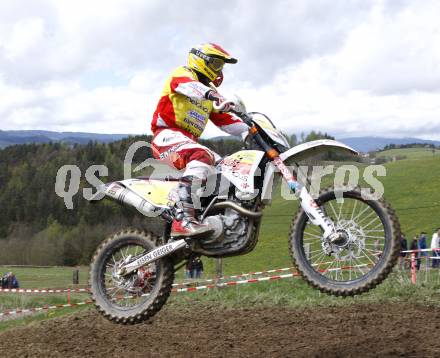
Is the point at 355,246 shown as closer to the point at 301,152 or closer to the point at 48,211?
the point at 301,152

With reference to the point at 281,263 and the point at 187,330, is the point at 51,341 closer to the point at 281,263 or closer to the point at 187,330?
the point at 187,330

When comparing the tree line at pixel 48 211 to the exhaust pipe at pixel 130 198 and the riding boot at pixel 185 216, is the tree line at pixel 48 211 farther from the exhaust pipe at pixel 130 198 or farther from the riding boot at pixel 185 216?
the riding boot at pixel 185 216

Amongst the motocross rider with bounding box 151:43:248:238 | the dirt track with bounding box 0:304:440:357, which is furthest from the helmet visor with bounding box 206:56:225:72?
the dirt track with bounding box 0:304:440:357

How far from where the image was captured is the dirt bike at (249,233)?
540 cm

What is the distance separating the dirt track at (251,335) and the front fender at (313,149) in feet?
8.71

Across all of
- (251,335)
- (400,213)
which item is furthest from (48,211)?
(251,335)

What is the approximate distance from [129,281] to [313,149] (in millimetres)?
2598

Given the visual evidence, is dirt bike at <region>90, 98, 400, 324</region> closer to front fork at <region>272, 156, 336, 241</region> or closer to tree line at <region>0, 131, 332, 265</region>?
front fork at <region>272, 156, 336, 241</region>

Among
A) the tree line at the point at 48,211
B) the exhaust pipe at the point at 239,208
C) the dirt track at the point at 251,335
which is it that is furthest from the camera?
the tree line at the point at 48,211

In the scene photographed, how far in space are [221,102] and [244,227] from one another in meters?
1.30


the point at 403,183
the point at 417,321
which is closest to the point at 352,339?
the point at 417,321

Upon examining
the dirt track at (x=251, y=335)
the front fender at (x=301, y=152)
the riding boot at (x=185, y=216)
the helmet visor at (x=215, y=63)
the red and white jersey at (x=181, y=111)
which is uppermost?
the helmet visor at (x=215, y=63)

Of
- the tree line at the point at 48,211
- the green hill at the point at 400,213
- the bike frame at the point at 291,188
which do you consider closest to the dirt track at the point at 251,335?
the bike frame at the point at 291,188

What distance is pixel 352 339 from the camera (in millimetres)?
7645
